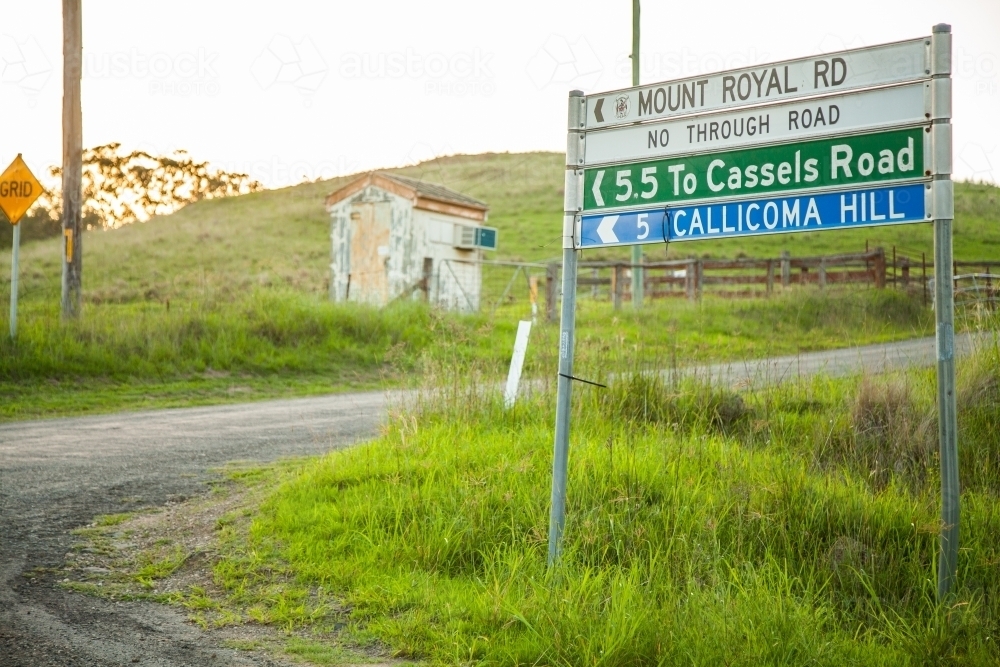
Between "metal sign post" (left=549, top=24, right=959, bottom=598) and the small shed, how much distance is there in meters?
15.0

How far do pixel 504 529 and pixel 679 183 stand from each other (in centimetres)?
209

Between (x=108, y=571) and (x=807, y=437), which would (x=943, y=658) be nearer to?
(x=807, y=437)

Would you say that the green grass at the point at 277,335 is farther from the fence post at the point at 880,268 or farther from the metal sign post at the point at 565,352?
the fence post at the point at 880,268

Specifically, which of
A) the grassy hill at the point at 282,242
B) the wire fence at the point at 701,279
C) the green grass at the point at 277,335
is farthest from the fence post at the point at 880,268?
the grassy hill at the point at 282,242

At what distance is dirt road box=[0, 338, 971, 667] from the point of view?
399cm

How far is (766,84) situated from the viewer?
429 centimetres

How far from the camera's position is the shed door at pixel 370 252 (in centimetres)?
2053

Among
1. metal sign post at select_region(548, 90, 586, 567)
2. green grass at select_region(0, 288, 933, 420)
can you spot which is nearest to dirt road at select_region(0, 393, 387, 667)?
green grass at select_region(0, 288, 933, 420)

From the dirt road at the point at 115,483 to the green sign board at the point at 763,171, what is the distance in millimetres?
2701

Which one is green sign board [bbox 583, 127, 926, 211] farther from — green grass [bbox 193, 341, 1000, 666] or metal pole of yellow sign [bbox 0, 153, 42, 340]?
metal pole of yellow sign [bbox 0, 153, 42, 340]

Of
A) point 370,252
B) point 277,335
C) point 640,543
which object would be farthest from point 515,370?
point 370,252

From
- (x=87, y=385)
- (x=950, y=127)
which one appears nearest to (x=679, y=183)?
(x=950, y=127)

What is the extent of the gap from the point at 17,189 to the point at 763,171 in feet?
38.5

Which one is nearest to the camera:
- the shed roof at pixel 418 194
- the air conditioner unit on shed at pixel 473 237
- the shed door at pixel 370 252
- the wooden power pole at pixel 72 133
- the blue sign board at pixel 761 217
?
the blue sign board at pixel 761 217
